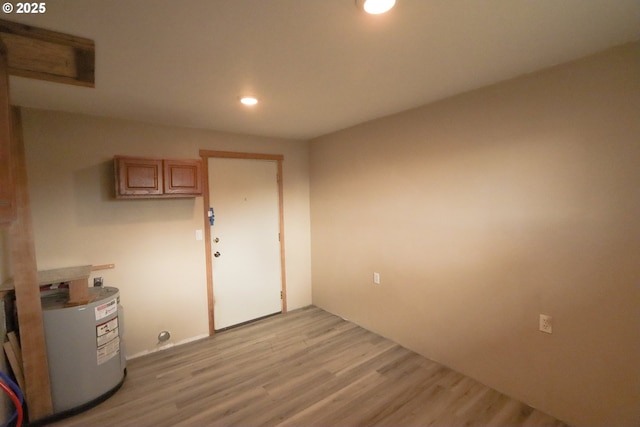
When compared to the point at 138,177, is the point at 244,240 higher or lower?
lower

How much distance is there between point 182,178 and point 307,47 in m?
1.85

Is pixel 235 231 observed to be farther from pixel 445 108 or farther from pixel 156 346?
pixel 445 108

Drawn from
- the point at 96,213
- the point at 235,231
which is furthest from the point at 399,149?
the point at 96,213

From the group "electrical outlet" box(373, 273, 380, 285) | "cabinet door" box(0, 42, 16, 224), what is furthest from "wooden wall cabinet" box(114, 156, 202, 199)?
"electrical outlet" box(373, 273, 380, 285)

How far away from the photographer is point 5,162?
4.00 ft

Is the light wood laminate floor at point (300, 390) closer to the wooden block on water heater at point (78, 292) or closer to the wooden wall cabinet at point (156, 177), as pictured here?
the wooden block on water heater at point (78, 292)

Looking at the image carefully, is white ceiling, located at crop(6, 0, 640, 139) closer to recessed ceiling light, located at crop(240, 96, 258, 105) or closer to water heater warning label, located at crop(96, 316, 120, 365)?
recessed ceiling light, located at crop(240, 96, 258, 105)

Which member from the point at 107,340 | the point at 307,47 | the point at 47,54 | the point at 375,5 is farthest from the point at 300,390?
the point at 47,54

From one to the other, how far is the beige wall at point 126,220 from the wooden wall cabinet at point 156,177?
291 mm

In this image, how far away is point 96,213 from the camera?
2602mm

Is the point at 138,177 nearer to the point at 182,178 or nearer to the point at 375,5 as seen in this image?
the point at 182,178

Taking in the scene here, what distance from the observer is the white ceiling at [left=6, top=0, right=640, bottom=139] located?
124 centimetres

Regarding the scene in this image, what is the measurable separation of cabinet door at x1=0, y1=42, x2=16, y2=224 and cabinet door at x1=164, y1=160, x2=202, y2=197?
4.49 feet

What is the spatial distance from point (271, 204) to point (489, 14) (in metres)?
2.89
